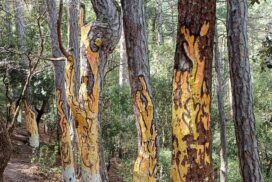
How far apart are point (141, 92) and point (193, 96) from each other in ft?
8.94

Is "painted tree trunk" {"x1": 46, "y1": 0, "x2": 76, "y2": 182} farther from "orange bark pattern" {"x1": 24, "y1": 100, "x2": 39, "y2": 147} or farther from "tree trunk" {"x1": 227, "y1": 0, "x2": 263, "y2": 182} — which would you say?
"tree trunk" {"x1": 227, "y1": 0, "x2": 263, "y2": 182}

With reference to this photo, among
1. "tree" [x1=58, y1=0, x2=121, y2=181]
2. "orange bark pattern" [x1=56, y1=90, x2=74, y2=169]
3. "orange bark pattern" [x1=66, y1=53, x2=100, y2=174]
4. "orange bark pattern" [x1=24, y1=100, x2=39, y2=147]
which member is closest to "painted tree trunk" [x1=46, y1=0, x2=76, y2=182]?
"orange bark pattern" [x1=56, y1=90, x2=74, y2=169]

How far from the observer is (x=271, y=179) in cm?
1476

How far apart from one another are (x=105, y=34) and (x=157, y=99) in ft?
29.1

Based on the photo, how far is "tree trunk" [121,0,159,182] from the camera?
18.4 feet

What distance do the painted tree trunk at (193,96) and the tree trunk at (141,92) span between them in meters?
2.55

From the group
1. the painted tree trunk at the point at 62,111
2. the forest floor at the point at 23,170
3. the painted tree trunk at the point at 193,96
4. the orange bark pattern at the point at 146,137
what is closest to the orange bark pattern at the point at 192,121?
the painted tree trunk at the point at 193,96

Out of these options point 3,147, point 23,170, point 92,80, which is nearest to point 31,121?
point 23,170

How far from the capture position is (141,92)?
575cm

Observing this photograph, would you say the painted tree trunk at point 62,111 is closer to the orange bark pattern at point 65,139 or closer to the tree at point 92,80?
the orange bark pattern at point 65,139

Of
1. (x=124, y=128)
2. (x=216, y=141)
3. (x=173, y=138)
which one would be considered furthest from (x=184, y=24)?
(x=216, y=141)

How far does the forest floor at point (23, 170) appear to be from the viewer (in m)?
11.8

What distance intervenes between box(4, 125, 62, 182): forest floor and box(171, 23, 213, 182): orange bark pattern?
8.87 metres

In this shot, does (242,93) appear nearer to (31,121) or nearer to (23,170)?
(23,170)
